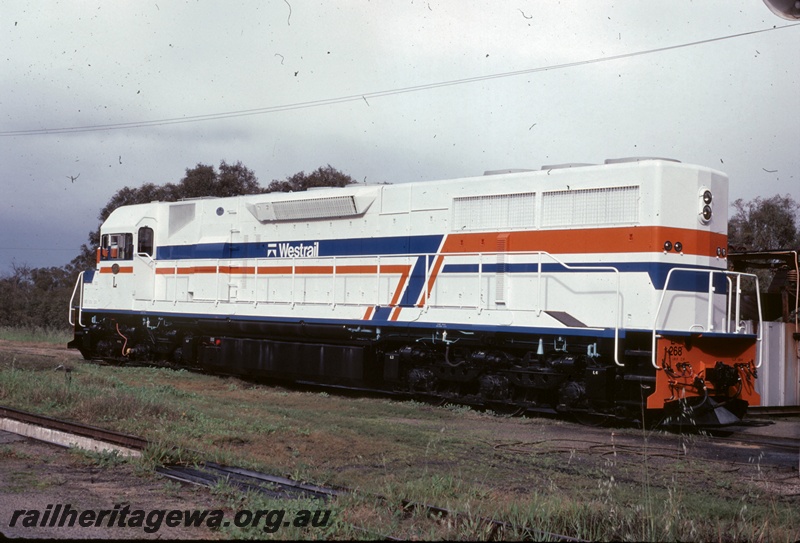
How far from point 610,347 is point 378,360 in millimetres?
4897

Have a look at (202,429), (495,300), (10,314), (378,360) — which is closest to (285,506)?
(202,429)

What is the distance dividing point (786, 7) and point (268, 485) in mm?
5368

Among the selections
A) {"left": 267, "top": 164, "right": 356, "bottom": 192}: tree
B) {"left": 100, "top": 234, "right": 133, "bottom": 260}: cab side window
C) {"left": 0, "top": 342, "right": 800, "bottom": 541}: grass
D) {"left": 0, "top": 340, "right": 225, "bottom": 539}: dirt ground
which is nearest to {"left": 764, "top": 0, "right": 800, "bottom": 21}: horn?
{"left": 0, "top": 342, "right": 800, "bottom": 541}: grass

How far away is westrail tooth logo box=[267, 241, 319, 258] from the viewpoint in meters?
16.9

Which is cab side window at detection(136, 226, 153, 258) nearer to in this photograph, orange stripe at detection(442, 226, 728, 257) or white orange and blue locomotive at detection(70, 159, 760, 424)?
white orange and blue locomotive at detection(70, 159, 760, 424)

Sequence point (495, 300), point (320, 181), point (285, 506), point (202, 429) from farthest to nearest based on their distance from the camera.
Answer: point (320, 181), point (495, 300), point (202, 429), point (285, 506)

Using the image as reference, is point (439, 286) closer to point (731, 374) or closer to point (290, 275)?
point (290, 275)

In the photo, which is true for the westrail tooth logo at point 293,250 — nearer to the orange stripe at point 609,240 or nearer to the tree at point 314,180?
the orange stripe at point 609,240

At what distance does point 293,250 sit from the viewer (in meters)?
17.2

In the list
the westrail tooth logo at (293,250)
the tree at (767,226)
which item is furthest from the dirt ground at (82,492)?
the tree at (767,226)

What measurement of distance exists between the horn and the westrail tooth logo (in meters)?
12.3

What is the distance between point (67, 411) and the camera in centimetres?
1152

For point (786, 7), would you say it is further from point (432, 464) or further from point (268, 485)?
point (432, 464)

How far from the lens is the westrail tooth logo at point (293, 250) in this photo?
16.9 metres
